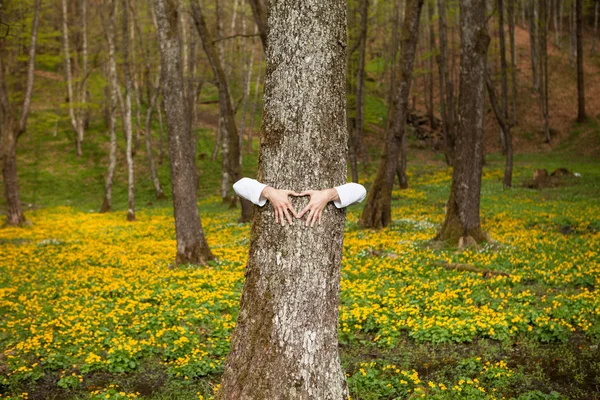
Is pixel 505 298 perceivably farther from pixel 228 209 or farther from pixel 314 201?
pixel 228 209

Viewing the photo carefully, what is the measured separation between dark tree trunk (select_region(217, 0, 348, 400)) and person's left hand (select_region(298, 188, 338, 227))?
2.4 inches

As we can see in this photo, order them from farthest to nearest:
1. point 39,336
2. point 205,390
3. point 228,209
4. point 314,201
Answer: point 228,209, point 39,336, point 205,390, point 314,201

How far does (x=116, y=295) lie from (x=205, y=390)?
562 cm

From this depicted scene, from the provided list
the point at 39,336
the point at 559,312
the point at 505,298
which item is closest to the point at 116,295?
the point at 39,336

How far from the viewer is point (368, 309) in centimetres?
890

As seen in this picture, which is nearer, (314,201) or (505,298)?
(314,201)

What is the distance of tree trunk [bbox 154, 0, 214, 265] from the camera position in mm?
13664

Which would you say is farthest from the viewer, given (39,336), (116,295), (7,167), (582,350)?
(7,167)

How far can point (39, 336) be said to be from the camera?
832cm

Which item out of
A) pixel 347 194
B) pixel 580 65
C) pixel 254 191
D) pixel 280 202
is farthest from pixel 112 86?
pixel 580 65

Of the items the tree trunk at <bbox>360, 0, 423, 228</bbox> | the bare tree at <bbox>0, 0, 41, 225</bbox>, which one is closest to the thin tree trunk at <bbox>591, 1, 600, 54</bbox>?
the tree trunk at <bbox>360, 0, 423, 228</bbox>

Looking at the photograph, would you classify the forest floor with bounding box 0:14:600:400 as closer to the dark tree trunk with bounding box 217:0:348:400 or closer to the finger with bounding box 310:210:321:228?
the dark tree trunk with bounding box 217:0:348:400

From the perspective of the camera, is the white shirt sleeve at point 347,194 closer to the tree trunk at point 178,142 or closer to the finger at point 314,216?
the finger at point 314,216

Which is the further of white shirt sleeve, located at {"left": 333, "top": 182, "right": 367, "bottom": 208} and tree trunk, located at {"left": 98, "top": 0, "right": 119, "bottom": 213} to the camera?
tree trunk, located at {"left": 98, "top": 0, "right": 119, "bottom": 213}
